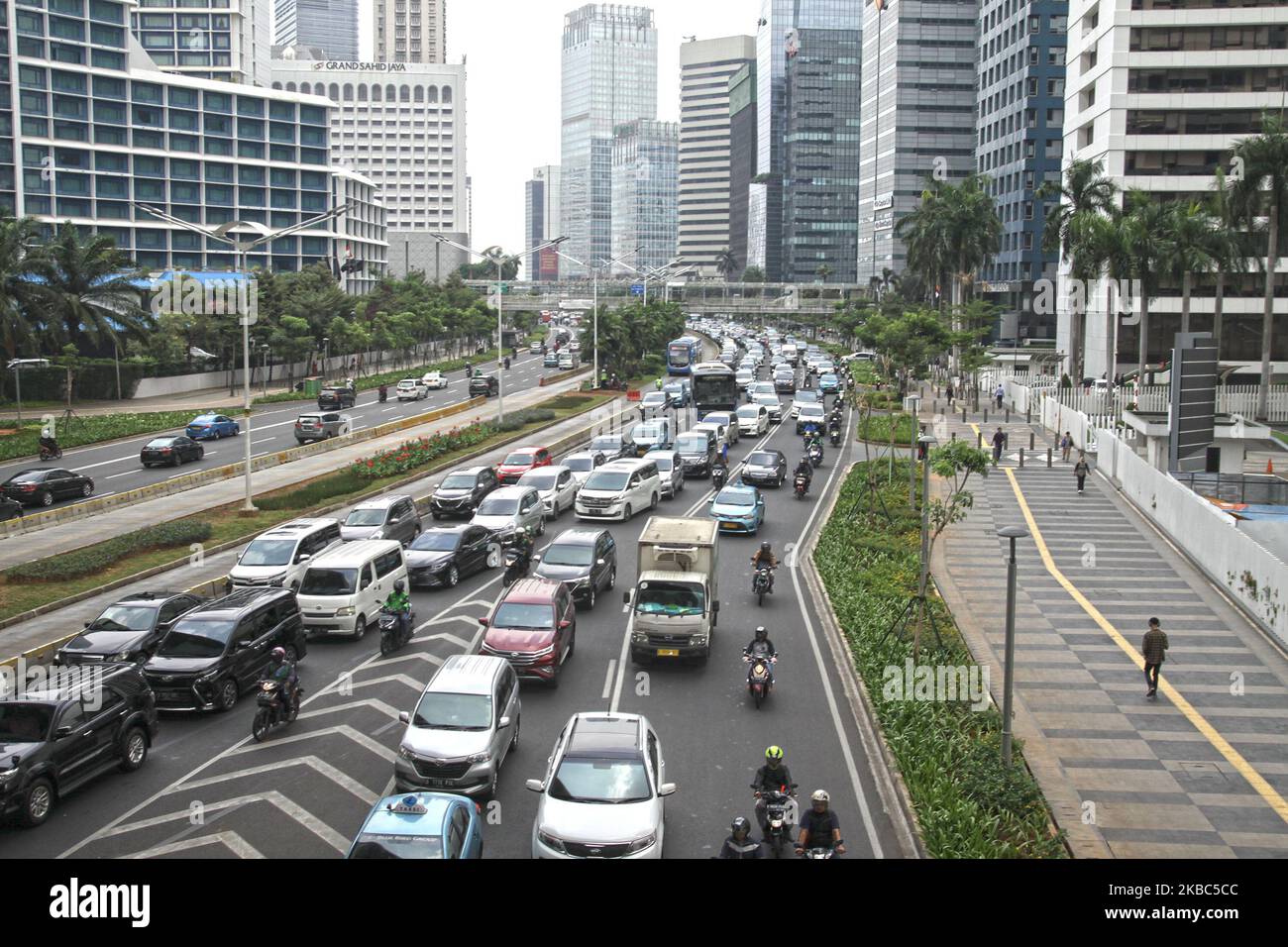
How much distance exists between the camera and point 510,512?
33969 millimetres

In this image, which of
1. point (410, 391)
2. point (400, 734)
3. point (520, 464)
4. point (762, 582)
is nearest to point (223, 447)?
point (520, 464)

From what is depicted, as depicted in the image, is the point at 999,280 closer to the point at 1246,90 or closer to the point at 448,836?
the point at 1246,90

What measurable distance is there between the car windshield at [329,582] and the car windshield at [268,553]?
2.73 m

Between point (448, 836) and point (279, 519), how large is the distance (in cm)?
2534

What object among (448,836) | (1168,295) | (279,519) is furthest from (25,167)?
(448,836)

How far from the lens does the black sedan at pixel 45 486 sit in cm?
4019

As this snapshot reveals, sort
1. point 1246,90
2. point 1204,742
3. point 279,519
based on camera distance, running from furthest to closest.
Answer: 1. point 1246,90
2. point 279,519
3. point 1204,742

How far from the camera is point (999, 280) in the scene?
124250 millimetres

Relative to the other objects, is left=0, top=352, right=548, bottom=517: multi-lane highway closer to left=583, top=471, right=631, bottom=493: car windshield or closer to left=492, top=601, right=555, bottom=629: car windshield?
left=583, top=471, right=631, bottom=493: car windshield

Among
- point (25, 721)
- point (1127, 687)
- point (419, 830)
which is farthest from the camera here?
point (1127, 687)

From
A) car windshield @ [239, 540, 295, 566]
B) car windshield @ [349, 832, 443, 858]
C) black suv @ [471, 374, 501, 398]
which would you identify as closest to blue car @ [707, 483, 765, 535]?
car windshield @ [239, 540, 295, 566]

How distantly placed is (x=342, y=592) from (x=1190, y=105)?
6681 centimetres

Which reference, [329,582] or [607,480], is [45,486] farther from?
[329,582]
